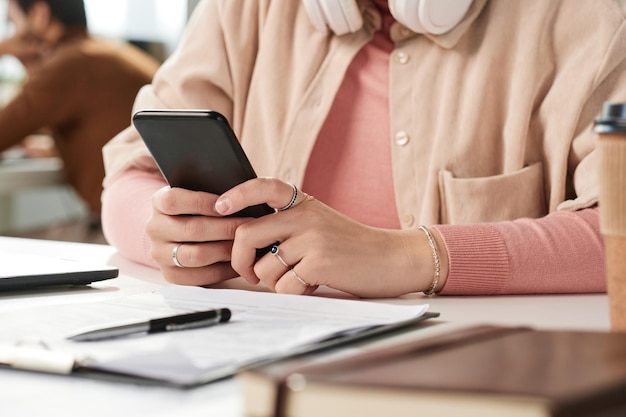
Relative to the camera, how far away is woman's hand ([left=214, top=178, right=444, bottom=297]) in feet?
2.89

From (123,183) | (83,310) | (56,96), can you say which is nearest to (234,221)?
(83,310)

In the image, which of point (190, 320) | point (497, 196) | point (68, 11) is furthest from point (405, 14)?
point (68, 11)

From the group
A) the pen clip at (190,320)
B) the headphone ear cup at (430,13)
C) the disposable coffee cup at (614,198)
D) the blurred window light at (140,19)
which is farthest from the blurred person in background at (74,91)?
the disposable coffee cup at (614,198)

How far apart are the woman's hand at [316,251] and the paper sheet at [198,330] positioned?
0.08 m

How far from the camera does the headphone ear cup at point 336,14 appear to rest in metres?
1.18

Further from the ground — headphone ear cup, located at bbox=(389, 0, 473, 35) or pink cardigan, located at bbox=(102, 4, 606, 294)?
headphone ear cup, located at bbox=(389, 0, 473, 35)

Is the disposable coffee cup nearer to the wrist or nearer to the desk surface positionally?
the wrist

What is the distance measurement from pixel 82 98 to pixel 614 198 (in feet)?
9.43

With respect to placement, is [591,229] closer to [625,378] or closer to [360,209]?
[360,209]

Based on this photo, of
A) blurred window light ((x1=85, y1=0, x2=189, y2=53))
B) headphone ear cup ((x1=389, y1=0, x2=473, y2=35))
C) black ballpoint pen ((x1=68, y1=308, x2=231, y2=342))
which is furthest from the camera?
blurred window light ((x1=85, y1=0, x2=189, y2=53))

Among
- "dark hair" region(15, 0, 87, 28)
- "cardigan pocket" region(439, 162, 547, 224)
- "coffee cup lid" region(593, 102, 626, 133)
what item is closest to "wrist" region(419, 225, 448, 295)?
"cardigan pocket" region(439, 162, 547, 224)

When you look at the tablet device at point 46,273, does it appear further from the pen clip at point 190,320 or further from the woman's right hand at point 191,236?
the pen clip at point 190,320

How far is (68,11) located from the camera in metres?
3.38

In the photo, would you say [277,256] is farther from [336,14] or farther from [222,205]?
[336,14]
